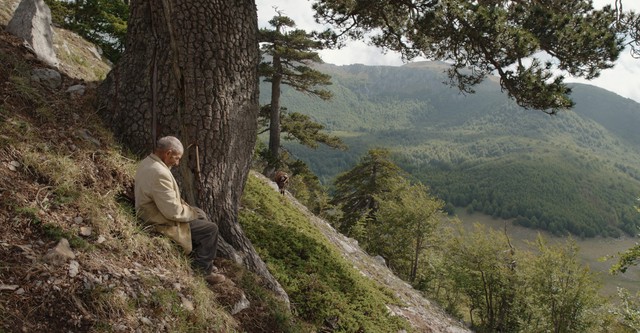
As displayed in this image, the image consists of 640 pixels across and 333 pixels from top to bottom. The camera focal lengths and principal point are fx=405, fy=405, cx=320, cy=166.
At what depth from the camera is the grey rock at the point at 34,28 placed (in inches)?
260

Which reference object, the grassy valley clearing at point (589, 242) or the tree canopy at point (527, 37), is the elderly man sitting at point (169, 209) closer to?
the tree canopy at point (527, 37)

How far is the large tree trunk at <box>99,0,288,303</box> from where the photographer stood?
5.32 m

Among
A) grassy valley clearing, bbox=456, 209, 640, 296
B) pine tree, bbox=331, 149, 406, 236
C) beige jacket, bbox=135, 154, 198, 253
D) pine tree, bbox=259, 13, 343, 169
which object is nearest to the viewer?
beige jacket, bbox=135, 154, 198, 253

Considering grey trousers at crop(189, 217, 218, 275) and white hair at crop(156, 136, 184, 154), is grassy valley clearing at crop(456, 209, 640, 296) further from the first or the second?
white hair at crop(156, 136, 184, 154)

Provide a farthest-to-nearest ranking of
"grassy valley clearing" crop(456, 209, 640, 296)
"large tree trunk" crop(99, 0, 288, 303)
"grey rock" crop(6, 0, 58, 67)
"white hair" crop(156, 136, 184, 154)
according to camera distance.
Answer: "grassy valley clearing" crop(456, 209, 640, 296) → "grey rock" crop(6, 0, 58, 67) → "large tree trunk" crop(99, 0, 288, 303) → "white hair" crop(156, 136, 184, 154)

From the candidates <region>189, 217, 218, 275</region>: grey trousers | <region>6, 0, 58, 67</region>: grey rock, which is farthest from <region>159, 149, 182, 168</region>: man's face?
<region>6, 0, 58, 67</region>: grey rock

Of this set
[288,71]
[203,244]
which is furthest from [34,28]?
[288,71]

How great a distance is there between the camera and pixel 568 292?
24250mm

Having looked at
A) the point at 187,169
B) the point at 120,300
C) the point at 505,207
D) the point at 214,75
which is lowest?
the point at 505,207

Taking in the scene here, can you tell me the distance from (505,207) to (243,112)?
8025 inches

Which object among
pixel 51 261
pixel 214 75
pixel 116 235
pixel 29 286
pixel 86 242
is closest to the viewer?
pixel 29 286

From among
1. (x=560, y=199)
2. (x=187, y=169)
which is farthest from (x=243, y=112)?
(x=560, y=199)

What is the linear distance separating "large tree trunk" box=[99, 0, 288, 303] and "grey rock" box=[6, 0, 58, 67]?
210cm

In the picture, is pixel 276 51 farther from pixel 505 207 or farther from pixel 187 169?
pixel 505 207
